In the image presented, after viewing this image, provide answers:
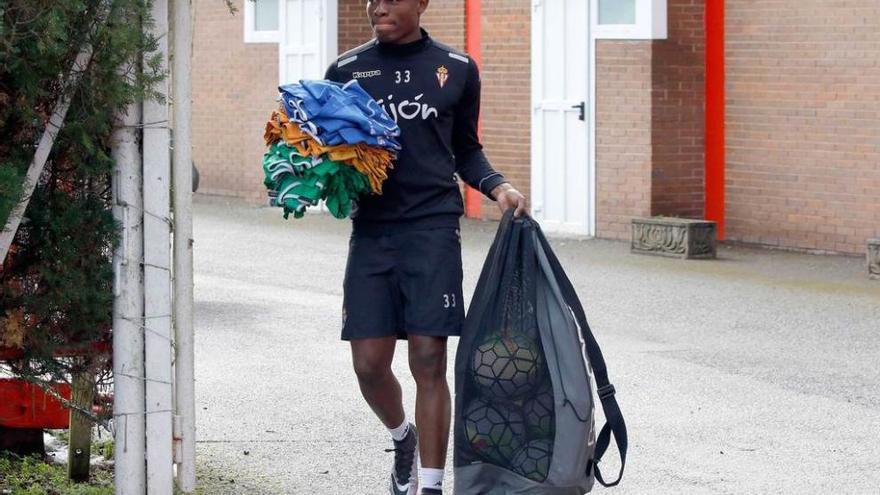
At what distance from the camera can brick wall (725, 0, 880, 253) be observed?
13789mm

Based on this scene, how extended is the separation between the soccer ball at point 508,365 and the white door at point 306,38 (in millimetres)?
13093

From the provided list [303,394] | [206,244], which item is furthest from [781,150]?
[303,394]

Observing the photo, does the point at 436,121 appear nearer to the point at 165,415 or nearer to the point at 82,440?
the point at 165,415

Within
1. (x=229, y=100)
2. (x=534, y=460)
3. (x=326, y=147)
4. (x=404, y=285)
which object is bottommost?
(x=534, y=460)

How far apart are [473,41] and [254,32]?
12.1 ft

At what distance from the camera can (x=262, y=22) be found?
65.4ft

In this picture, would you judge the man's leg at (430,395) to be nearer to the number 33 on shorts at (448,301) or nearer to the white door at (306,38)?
the number 33 on shorts at (448,301)

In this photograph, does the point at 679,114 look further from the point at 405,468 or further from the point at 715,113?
the point at 405,468

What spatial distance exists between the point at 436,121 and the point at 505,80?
11.1 m

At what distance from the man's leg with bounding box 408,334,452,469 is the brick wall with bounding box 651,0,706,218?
946 cm

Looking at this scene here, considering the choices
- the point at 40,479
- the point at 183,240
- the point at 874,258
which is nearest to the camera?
the point at 183,240

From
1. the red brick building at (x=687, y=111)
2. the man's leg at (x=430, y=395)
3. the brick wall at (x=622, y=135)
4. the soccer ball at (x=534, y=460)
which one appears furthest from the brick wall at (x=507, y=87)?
the soccer ball at (x=534, y=460)

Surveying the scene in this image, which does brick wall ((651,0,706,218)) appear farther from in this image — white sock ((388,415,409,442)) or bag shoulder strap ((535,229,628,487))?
bag shoulder strap ((535,229,628,487))

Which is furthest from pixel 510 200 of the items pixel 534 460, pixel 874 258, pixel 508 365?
pixel 874 258
